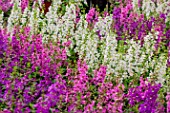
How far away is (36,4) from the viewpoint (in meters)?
6.88

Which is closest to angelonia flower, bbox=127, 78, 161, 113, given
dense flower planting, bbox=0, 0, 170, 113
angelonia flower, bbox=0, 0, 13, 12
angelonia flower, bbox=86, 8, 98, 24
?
dense flower planting, bbox=0, 0, 170, 113

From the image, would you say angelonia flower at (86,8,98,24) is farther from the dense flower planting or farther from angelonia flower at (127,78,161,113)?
angelonia flower at (127,78,161,113)

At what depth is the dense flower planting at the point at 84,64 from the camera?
437 centimetres

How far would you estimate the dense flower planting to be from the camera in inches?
172

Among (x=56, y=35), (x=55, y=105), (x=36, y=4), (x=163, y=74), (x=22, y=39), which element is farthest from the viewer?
(x=36, y=4)

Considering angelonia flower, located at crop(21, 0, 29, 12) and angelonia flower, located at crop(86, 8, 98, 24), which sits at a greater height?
angelonia flower, located at crop(21, 0, 29, 12)

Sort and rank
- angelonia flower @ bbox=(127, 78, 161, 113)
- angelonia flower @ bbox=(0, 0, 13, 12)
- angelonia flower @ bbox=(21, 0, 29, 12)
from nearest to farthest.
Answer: angelonia flower @ bbox=(127, 78, 161, 113), angelonia flower @ bbox=(21, 0, 29, 12), angelonia flower @ bbox=(0, 0, 13, 12)

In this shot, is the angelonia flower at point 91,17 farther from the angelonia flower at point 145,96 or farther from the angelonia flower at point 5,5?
the angelonia flower at point 145,96

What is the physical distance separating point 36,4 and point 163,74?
280 centimetres

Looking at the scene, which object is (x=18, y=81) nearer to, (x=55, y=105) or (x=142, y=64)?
(x=55, y=105)

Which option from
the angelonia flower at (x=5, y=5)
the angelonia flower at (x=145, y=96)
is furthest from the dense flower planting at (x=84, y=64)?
the angelonia flower at (x=5, y=5)

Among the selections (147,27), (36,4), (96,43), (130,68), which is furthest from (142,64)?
(36,4)

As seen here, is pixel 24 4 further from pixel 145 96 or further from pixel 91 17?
pixel 145 96

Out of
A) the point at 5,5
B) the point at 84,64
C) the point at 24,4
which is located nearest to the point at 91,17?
the point at 24,4
